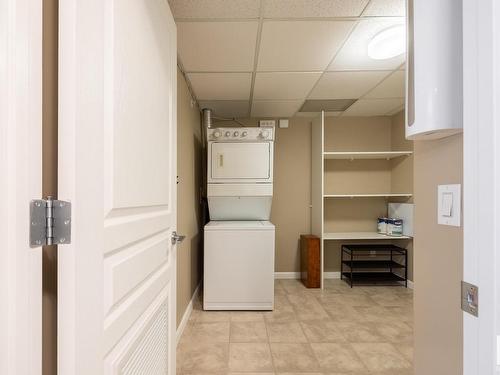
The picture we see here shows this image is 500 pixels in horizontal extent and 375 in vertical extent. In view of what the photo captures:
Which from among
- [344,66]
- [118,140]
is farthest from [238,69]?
[118,140]

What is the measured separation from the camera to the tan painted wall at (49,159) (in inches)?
24.7

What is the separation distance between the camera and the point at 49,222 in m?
0.60

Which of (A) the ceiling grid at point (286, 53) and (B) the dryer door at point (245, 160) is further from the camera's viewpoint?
(B) the dryer door at point (245, 160)

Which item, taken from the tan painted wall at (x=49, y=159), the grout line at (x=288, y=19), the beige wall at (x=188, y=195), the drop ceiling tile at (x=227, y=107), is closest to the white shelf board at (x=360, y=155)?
the drop ceiling tile at (x=227, y=107)

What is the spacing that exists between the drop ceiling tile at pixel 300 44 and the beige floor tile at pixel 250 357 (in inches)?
88.8

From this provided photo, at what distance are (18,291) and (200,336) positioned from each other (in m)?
2.08

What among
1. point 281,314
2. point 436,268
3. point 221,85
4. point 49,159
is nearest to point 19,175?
point 49,159

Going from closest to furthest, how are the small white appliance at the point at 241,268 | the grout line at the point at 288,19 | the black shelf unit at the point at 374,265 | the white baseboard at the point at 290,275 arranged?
the grout line at the point at 288,19 < the small white appliance at the point at 241,268 < the black shelf unit at the point at 374,265 < the white baseboard at the point at 290,275

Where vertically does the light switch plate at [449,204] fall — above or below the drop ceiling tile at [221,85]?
below

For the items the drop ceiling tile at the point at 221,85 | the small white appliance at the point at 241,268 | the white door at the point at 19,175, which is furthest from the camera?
the small white appliance at the point at 241,268

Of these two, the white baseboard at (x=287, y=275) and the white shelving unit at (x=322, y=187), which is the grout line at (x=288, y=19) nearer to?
the white shelving unit at (x=322, y=187)

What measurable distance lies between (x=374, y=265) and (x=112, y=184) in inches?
148

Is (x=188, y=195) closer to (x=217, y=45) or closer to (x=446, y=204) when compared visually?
(x=217, y=45)

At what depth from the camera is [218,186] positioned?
310 cm
